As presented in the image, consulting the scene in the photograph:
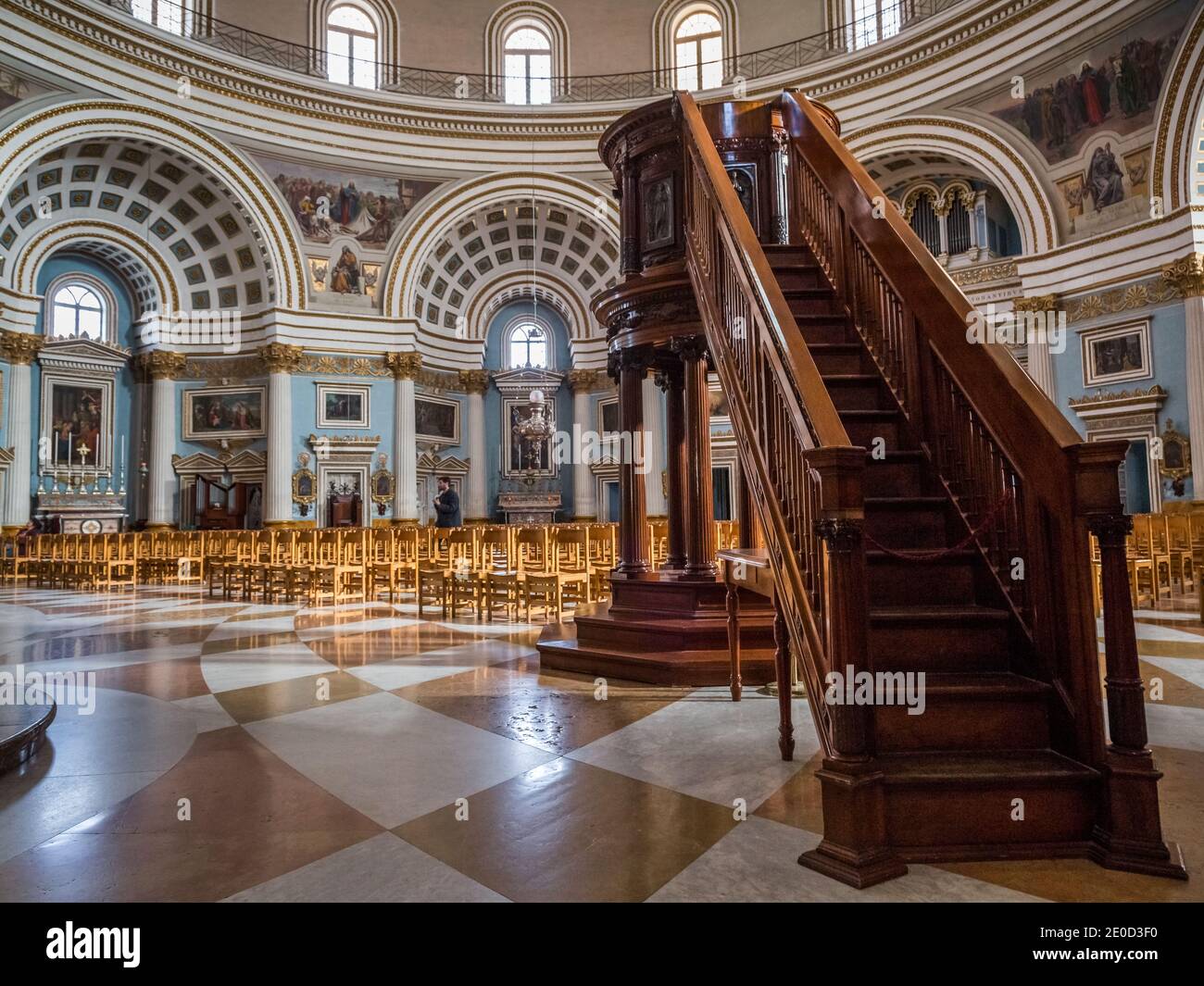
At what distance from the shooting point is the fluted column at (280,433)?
22922mm

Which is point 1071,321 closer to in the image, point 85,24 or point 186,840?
point 186,840

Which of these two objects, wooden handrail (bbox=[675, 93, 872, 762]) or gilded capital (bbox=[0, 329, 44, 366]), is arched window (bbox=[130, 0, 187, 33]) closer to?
gilded capital (bbox=[0, 329, 44, 366])

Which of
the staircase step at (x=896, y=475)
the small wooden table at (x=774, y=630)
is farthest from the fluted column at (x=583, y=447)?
the staircase step at (x=896, y=475)

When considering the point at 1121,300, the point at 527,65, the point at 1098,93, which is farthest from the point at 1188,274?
the point at 527,65

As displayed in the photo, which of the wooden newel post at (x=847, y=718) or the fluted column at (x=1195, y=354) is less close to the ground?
the fluted column at (x=1195, y=354)

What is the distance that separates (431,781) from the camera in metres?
3.41

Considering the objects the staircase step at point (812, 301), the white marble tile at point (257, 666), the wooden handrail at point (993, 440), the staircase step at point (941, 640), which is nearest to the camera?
the wooden handrail at point (993, 440)

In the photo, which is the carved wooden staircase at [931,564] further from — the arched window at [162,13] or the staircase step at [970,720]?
the arched window at [162,13]

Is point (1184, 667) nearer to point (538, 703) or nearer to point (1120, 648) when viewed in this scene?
point (1120, 648)

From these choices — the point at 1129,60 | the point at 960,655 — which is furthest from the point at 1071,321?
the point at 960,655

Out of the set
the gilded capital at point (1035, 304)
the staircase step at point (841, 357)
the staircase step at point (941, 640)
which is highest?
the gilded capital at point (1035, 304)

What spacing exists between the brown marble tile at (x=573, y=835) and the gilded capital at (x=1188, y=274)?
18052 millimetres

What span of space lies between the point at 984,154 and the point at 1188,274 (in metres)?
6.00

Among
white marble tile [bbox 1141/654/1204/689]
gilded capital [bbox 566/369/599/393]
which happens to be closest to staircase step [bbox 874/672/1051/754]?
white marble tile [bbox 1141/654/1204/689]
